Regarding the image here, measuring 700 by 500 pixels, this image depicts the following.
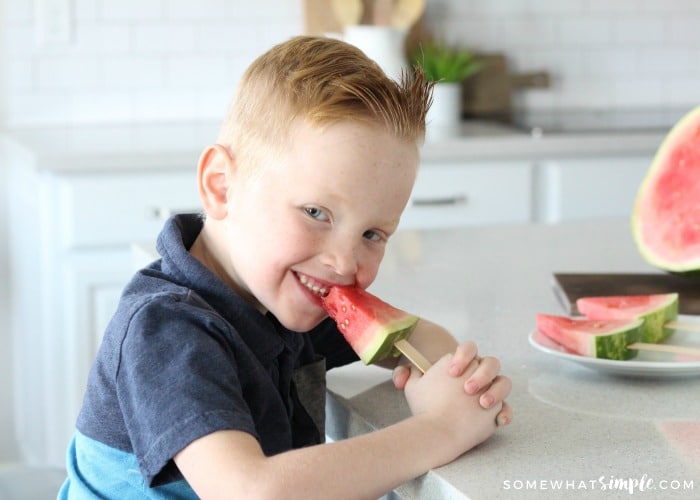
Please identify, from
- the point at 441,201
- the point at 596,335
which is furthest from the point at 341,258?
the point at 441,201

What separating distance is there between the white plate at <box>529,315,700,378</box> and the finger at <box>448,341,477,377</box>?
0.14 metres

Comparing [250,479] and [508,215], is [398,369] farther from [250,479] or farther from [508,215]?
[508,215]

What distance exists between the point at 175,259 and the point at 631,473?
1.66 ft

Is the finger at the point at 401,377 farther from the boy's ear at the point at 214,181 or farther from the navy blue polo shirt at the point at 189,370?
the boy's ear at the point at 214,181

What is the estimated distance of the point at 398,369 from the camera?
45.0 inches

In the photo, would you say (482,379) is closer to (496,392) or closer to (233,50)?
(496,392)

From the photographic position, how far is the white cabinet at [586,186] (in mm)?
3125

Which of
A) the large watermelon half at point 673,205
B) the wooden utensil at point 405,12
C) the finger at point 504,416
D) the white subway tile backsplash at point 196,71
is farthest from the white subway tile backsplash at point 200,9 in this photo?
the finger at point 504,416

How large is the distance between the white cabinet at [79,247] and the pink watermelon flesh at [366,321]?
176cm

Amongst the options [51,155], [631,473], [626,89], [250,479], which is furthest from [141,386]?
[626,89]

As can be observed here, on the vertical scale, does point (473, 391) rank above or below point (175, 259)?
below

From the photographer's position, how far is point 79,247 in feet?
9.25

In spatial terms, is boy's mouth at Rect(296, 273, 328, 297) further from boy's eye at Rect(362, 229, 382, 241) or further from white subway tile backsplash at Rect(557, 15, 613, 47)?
white subway tile backsplash at Rect(557, 15, 613, 47)

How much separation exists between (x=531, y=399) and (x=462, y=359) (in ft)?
0.33
